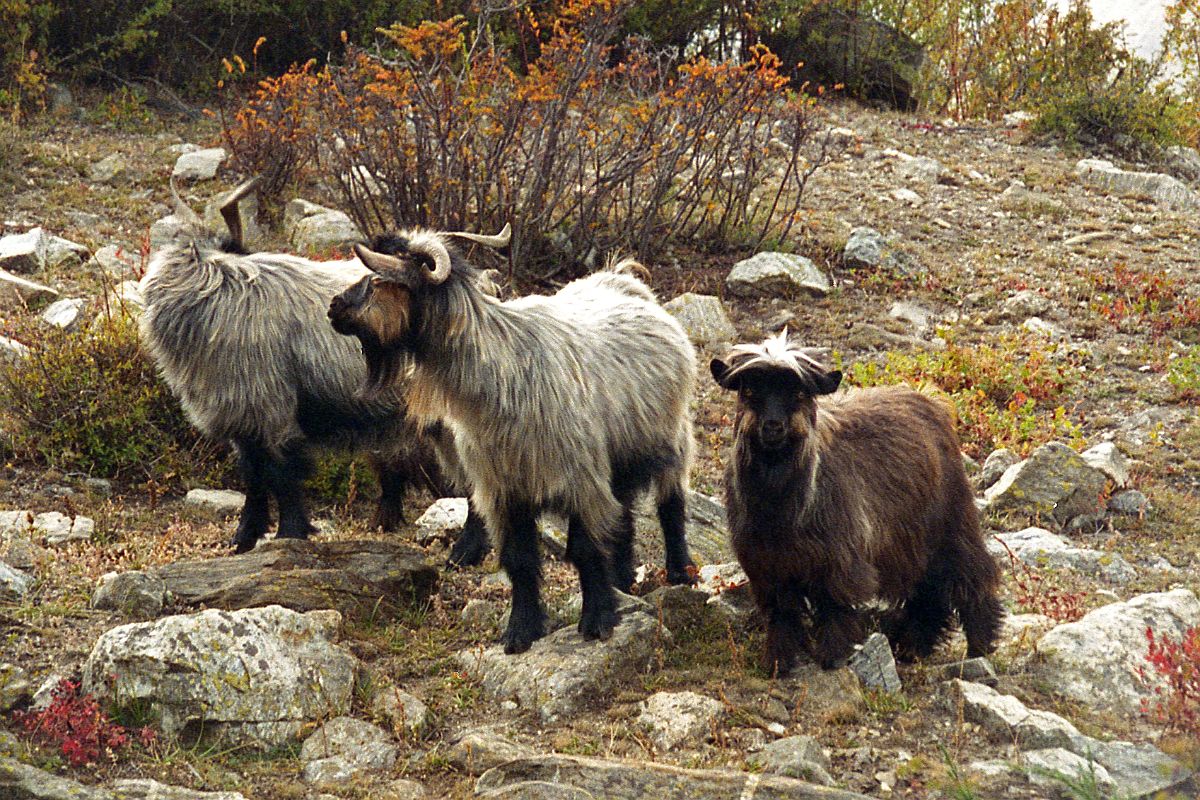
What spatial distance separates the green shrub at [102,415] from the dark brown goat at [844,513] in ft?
13.3

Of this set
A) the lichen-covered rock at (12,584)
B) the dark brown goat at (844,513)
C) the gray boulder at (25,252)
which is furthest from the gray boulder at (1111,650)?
the gray boulder at (25,252)

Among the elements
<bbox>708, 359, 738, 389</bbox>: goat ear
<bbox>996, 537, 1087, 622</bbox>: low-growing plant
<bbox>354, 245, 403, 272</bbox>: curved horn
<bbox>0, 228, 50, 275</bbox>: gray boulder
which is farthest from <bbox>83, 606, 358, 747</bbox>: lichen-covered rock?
<bbox>0, 228, 50, 275</bbox>: gray boulder

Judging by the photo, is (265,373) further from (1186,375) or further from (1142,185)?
(1142,185)

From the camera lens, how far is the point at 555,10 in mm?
14180

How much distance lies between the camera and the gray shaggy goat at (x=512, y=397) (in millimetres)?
5695

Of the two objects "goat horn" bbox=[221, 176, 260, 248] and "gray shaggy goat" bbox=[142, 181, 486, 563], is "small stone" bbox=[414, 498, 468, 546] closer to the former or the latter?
"gray shaggy goat" bbox=[142, 181, 486, 563]

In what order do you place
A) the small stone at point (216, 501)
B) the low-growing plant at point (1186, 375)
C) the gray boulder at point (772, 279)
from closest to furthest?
the small stone at point (216, 501)
the low-growing plant at point (1186, 375)
the gray boulder at point (772, 279)

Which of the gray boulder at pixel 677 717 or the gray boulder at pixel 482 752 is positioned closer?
the gray boulder at pixel 482 752

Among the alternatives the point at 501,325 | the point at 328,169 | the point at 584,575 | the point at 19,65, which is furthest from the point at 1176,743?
the point at 19,65

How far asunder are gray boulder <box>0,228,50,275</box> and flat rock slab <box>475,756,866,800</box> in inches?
300

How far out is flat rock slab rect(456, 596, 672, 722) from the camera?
5.40 meters

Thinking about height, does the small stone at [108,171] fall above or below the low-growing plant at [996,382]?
above

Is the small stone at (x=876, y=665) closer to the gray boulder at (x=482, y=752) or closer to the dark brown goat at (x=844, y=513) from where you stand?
the dark brown goat at (x=844, y=513)

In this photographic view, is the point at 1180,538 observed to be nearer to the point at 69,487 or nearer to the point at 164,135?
the point at 69,487
